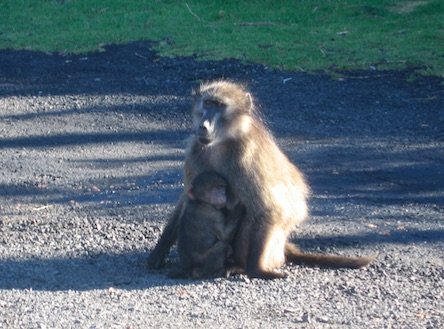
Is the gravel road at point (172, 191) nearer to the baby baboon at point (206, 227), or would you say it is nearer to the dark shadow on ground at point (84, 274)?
the dark shadow on ground at point (84, 274)

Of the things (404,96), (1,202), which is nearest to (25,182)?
(1,202)

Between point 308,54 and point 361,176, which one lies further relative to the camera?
point 308,54

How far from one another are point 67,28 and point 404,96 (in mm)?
6067

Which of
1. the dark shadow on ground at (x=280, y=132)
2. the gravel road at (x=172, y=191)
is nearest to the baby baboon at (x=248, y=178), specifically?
the gravel road at (x=172, y=191)

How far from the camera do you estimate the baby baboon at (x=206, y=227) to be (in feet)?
24.4

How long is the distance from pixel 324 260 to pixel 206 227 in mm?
828

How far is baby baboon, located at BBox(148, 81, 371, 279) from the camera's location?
746 cm

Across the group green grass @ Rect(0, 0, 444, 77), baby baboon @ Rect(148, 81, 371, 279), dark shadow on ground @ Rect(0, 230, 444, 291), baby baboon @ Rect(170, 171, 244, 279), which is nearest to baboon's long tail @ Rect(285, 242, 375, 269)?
baby baboon @ Rect(148, 81, 371, 279)

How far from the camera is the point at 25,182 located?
32.2ft

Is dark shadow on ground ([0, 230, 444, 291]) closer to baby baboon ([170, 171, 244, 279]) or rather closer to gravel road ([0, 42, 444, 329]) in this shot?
gravel road ([0, 42, 444, 329])

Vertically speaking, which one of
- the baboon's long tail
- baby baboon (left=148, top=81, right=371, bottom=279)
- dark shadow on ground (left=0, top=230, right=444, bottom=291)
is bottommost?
dark shadow on ground (left=0, top=230, right=444, bottom=291)

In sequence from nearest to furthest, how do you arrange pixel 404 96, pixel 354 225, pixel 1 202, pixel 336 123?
pixel 354 225 → pixel 1 202 → pixel 336 123 → pixel 404 96

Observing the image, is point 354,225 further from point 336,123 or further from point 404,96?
point 404,96

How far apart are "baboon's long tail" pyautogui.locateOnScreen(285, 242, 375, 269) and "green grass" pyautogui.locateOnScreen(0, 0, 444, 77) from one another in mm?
6142
